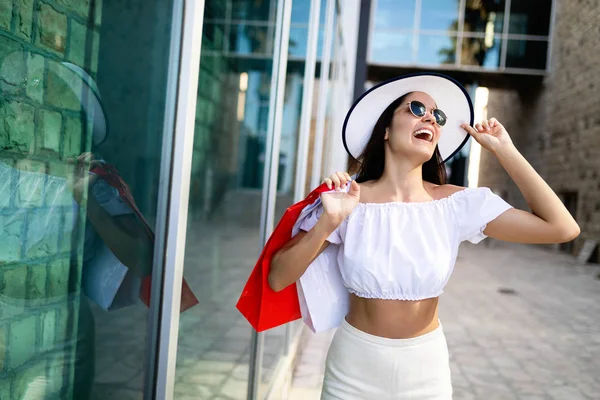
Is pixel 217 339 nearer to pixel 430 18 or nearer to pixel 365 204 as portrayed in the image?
pixel 365 204

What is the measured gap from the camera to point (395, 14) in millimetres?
17312

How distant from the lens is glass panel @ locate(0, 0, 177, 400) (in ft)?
3.35

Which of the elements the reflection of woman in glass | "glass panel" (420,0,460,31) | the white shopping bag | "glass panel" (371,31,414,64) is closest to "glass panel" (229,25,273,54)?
the white shopping bag

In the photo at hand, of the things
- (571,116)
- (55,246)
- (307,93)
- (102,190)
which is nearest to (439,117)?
(102,190)

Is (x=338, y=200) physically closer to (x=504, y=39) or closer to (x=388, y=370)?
(x=388, y=370)

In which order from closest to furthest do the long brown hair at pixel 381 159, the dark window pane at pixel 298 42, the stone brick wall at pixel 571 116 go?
the long brown hair at pixel 381 159 → the dark window pane at pixel 298 42 → the stone brick wall at pixel 571 116

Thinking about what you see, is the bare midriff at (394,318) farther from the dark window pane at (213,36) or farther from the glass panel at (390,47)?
the glass panel at (390,47)

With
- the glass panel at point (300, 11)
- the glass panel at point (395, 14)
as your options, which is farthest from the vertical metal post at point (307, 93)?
the glass panel at point (395, 14)

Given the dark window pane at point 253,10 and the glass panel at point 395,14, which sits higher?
the glass panel at point 395,14

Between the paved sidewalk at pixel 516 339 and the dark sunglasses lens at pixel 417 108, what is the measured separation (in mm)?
2656

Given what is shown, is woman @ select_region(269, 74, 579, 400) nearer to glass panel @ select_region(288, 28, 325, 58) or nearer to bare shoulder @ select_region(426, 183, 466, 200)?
bare shoulder @ select_region(426, 183, 466, 200)

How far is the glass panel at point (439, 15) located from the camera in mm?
17156

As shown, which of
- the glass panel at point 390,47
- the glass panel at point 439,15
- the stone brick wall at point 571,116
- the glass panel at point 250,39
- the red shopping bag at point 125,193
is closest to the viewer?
the red shopping bag at point 125,193

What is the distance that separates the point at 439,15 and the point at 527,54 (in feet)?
10.3
